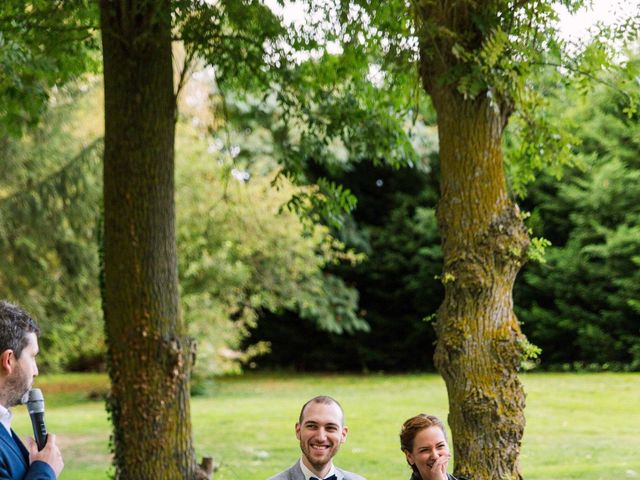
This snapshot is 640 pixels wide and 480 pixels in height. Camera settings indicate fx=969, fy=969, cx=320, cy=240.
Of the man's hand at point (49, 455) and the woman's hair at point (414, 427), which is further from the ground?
the man's hand at point (49, 455)

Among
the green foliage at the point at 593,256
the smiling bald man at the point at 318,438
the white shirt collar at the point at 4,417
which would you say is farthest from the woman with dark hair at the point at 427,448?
the green foliage at the point at 593,256

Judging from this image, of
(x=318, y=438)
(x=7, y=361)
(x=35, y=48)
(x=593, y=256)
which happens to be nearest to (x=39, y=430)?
(x=7, y=361)

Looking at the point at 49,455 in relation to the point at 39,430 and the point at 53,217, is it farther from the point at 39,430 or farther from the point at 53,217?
the point at 53,217

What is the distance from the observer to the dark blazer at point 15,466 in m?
2.68

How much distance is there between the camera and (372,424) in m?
15.2

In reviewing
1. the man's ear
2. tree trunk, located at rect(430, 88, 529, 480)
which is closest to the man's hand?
the man's ear

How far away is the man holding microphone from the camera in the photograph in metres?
2.70

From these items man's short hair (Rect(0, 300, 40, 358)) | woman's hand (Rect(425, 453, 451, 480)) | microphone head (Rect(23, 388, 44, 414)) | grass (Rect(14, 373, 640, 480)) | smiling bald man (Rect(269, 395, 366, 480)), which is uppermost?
man's short hair (Rect(0, 300, 40, 358))

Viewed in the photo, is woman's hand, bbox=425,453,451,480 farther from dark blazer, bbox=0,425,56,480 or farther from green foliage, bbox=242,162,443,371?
green foliage, bbox=242,162,443,371

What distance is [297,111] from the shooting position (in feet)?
28.6

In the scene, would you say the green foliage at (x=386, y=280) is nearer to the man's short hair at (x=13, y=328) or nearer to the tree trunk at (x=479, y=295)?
the tree trunk at (x=479, y=295)

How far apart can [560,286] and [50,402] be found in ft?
40.8

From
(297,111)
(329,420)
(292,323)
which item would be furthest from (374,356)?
(329,420)

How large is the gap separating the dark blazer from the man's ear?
16 centimetres
